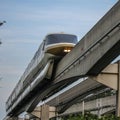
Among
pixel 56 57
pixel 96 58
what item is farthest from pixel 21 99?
pixel 96 58

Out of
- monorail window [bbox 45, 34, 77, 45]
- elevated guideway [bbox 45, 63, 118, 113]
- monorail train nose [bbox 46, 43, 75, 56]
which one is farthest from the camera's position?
monorail window [bbox 45, 34, 77, 45]

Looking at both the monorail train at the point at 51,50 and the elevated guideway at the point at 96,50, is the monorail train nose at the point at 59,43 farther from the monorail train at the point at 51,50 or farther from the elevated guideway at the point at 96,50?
the elevated guideway at the point at 96,50

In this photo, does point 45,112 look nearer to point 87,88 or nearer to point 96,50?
point 87,88

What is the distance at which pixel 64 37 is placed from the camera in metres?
37.4

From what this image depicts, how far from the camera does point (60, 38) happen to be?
122 feet

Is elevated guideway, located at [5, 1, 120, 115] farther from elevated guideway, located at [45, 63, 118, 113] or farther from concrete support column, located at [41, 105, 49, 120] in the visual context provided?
concrete support column, located at [41, 105, 49, 120]

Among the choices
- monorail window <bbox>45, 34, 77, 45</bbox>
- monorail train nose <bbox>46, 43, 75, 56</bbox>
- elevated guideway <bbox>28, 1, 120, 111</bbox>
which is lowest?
elevated guideway <bbox>28, 1, 120, 111</bbox>

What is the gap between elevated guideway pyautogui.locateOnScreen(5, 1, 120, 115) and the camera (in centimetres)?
2369

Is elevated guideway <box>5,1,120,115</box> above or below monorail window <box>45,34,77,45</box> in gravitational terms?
below

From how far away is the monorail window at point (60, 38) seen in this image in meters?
36.8

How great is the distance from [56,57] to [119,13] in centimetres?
1409

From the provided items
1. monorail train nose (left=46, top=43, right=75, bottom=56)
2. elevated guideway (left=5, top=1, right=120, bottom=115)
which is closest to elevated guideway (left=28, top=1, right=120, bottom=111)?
elevated guideway (left=5, top=1, right=120, bottom=115)

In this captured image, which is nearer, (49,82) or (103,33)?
(103,33)

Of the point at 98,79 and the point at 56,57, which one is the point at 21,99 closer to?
the point at 56,57
